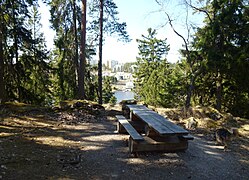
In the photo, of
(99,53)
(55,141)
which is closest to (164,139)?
(55,141)

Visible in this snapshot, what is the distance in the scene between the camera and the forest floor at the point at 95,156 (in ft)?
13.2

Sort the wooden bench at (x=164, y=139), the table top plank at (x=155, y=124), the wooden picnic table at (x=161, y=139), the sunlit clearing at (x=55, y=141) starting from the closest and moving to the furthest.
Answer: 1. the table top plank at (x=155, y=124)
2. the wooden picnic table at (x=161, y=139)
3. the wooden bench at (x=164, y=139)
4. the sunlit clearing at (x=55, y=141)

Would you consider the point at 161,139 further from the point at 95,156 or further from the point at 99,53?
the point at 99,53

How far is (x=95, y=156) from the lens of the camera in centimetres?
482

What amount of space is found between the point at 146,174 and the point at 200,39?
11427mm

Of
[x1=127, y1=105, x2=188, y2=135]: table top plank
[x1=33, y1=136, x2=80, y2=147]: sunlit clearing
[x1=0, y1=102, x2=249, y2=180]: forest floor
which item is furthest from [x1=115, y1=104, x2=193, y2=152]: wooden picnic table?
[x1=33, y1=136, x2=80, y2=147]: sunlit clearing

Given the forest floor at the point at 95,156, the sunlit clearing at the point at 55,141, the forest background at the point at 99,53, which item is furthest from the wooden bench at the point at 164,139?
the forest background at the point at 99,53

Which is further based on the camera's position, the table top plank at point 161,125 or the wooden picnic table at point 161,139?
the wooden picnic table at point 161,139

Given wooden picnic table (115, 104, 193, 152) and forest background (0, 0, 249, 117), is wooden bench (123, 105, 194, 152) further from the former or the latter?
forest background (0, 0, 249, 117)

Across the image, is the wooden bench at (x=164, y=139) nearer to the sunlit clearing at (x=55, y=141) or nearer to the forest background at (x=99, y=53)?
the sunlit clearing at (x=55, y=141)

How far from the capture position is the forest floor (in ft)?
13.2

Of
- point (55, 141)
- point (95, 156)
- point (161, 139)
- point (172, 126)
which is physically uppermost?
point (172, 126)

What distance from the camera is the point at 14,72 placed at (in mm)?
12852

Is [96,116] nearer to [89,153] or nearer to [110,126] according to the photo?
[110,126]
